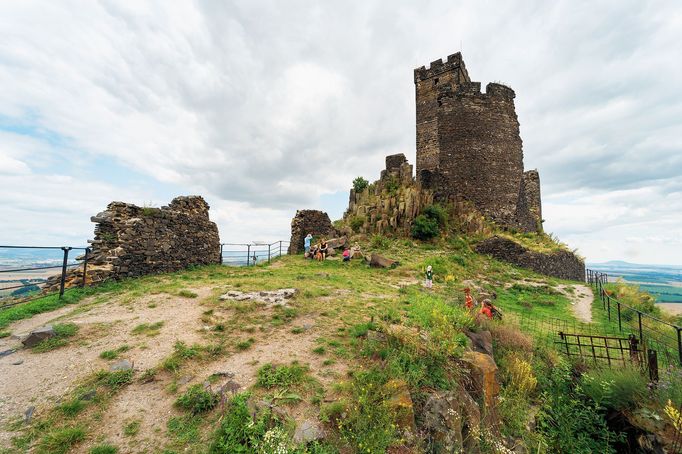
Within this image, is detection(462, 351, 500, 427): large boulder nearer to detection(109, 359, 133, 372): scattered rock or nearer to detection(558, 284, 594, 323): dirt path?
detection(109, 359, 133, 372): scattered rock

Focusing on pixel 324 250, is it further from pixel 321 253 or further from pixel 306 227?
pixel 306 227

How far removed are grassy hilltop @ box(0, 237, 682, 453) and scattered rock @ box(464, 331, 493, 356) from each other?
0.86 feet

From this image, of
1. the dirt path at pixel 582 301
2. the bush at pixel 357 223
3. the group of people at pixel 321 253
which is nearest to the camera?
the dirt path at pixel 582 301

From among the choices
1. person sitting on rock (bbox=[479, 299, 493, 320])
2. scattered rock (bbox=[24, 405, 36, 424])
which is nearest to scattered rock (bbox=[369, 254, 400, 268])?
person sitting on rock (bbox=[479, 299, 493, 320])

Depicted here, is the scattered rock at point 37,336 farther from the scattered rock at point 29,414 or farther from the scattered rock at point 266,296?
the scattered rock at point 266,296

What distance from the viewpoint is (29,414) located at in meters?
3.53

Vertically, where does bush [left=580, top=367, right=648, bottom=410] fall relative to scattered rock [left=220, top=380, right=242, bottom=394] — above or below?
below

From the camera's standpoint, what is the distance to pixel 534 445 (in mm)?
4730

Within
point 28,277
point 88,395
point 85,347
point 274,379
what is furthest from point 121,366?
point 28,277

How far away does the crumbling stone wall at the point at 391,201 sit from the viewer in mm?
20422

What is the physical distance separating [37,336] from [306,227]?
1718 centimetres

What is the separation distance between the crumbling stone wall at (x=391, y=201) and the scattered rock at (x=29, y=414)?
17.9m

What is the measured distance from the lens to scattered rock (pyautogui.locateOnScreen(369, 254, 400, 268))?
14633mm

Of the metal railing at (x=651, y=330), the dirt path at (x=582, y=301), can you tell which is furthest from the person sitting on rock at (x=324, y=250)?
the metal railing at (x=651, y=330)
